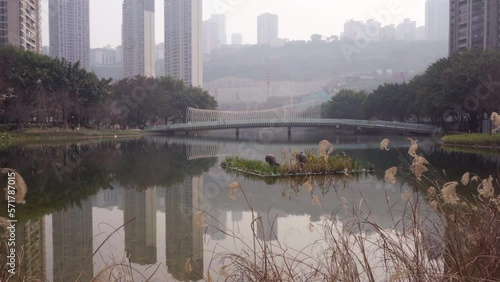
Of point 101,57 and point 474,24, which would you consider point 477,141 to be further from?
point 101,57

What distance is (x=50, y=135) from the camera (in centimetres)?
3634

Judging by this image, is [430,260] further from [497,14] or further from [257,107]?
[257,107]

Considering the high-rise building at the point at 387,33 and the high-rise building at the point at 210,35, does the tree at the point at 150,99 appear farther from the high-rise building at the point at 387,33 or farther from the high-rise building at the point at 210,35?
the high-rise building at the point at 387,33

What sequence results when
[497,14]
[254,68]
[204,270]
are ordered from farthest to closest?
1. [254,68]
2. [497,14]
3. [204,270]

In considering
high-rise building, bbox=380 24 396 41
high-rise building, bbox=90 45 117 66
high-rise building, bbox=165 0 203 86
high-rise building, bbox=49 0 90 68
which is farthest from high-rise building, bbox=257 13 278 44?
high-rise building, bbox=49 0 90 68

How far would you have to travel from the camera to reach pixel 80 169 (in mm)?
15445

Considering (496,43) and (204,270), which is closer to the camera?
(204,270)

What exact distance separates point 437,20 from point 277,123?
57.2m

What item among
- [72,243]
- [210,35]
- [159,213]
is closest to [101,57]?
[210,35]

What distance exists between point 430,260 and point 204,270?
2467 millimetres

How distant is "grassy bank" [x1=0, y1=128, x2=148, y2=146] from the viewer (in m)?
32.4

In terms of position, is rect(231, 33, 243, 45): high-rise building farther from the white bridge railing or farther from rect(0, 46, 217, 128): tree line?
rect(0, 46, 217, 128): tree line

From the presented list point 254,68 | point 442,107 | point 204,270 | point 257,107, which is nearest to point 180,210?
point 204,270

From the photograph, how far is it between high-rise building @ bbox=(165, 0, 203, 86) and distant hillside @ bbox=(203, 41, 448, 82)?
2351 centimetres
